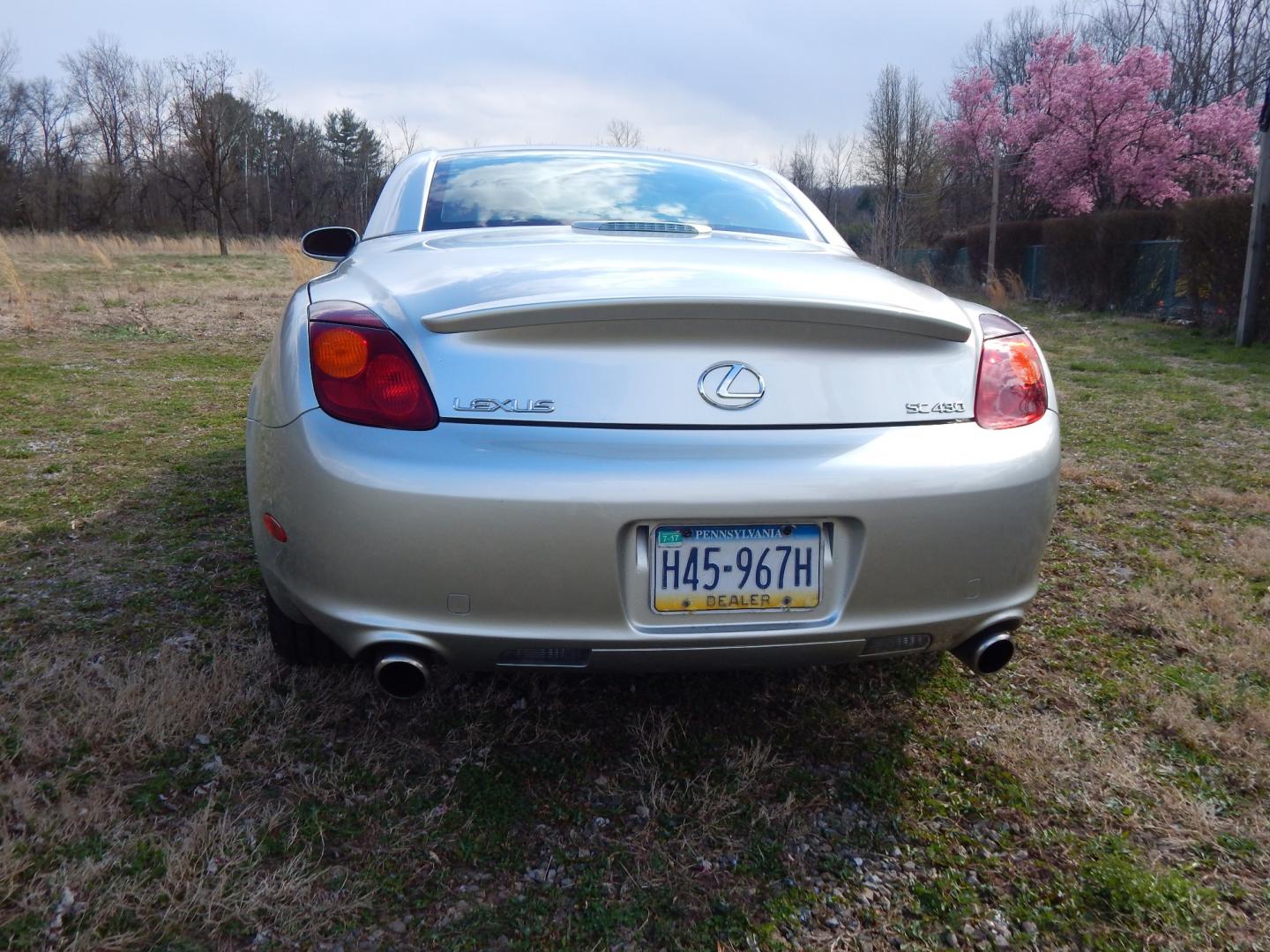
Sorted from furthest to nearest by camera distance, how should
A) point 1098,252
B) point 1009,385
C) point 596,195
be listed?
1. point 1098,252
2. point 596,195
3. point 1009,385

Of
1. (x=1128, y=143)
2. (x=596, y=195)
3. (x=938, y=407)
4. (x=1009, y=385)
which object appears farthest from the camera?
(x=1128, y=143)

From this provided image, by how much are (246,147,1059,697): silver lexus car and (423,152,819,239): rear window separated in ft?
2.50

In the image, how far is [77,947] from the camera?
142 cm

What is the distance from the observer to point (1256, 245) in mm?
10195

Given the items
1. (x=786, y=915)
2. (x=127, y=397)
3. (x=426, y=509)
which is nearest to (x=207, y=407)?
(x=127, y=397)

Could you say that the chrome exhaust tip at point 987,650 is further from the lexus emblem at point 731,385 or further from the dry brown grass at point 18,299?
the dry brown grass at point 18,299

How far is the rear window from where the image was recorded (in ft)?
8.43

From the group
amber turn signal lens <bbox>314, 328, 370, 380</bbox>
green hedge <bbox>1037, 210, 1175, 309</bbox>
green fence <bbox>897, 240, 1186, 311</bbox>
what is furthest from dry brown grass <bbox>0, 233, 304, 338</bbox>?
green hedge <bbox>1037, 210, 1175, 309</bbox>

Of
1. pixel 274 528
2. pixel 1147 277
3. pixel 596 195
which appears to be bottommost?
pixel 1147 277

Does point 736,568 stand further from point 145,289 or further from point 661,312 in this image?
point 145,289

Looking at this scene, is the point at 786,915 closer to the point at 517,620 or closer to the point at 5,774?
the point at 517,620

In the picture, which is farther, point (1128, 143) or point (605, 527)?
point (1128, 143)

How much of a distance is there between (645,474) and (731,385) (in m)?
0.25

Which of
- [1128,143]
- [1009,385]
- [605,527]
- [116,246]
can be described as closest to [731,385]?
[605,527]
